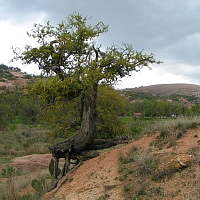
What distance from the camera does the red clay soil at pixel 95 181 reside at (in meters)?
7.16

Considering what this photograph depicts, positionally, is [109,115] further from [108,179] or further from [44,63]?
[108,179]

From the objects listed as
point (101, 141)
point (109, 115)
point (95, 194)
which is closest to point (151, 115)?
point (109, 115)

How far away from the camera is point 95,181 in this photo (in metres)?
8.15

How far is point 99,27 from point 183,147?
6.45m

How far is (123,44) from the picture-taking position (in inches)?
411

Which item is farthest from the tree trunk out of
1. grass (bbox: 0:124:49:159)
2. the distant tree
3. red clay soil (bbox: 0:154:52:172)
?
grass (bbox: 0:124:49:159)

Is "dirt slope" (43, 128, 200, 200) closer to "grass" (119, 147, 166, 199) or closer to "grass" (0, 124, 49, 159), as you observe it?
"grass" (119, 147, 166, 199)

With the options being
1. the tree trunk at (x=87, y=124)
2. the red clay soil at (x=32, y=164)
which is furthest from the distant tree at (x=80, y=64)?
the red clay soil at (x=32, y=164)

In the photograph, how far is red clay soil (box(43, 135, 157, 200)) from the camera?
23.5 feet

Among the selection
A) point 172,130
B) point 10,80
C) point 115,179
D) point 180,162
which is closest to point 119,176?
point 115,179

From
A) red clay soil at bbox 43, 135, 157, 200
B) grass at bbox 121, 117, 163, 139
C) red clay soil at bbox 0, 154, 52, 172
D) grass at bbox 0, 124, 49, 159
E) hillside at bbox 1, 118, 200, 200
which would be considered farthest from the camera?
grass at bbox 0, 124, 49, 159

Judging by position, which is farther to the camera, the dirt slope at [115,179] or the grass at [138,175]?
the grass at [138,175]

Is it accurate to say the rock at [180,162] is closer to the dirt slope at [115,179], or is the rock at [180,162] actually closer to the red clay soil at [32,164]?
the dirt slope at [115,179]

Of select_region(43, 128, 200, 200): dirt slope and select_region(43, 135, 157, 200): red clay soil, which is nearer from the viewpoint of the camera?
select_region(43, 128, 200, 200): dirt slope
